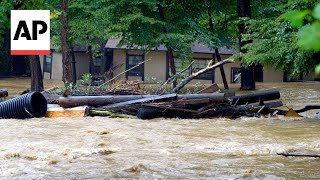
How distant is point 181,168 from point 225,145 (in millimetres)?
2853

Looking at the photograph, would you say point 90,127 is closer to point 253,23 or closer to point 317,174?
point 253,23

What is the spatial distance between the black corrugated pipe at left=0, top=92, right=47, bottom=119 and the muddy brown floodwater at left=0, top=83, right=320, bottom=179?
521 mm

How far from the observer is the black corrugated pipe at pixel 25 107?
16.6m

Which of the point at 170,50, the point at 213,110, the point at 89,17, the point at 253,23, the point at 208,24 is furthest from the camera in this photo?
the point at 208,24

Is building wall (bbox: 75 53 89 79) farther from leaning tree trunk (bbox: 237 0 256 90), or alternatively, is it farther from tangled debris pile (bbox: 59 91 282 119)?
tangled debris pile (bbox: 59 91 282 119)

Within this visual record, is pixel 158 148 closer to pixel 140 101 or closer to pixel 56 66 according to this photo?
pixel 140 101

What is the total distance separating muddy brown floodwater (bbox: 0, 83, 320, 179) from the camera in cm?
895

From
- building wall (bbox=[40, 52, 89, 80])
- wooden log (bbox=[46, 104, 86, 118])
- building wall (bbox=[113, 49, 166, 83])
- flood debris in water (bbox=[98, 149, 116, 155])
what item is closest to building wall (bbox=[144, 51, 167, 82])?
building wall (bbox=[113, 49, 166, 83])

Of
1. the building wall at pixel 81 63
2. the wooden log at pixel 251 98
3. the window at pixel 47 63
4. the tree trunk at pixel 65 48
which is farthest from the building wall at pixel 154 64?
the wooden log at pixel 251 98

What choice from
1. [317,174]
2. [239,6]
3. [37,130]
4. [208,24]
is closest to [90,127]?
[37,130]

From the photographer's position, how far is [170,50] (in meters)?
27.9

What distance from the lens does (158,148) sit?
11.5 metres

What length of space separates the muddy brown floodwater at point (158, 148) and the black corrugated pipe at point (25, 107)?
52 cm

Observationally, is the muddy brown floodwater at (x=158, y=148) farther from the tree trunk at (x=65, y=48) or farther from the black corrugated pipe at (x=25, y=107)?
the tree trunk at (x=65, y=48)
